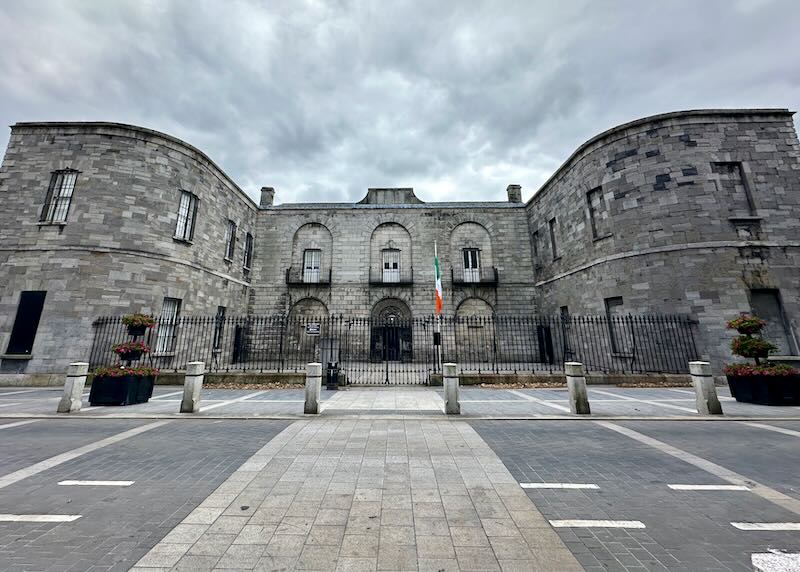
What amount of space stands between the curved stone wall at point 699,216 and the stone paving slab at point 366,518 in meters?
12.1

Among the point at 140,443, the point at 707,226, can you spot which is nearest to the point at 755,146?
the point at 707,226

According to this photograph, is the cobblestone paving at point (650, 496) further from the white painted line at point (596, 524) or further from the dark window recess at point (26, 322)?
the dark window recess at point (26, 322)

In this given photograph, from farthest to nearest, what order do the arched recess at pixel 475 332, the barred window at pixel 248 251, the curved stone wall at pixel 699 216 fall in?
the barred window at pixel 248 251 → the arched recess at pixel 475 332 → the curved stone wall at pixel 699 216

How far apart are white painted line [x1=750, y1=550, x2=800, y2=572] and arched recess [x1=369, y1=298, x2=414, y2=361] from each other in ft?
52.5

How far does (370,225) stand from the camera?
2023 centimetres

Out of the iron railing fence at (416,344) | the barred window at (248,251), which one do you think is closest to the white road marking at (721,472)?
the iron railing fence at (416,344)

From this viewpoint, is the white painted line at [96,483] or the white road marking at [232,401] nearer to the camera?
the white painted line at [96,483]

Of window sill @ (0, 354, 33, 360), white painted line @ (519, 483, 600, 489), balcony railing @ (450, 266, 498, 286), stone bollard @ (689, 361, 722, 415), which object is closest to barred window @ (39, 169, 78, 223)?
window sill @ (0, 354, 33, 360)

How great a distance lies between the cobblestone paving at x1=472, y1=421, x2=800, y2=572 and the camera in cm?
252

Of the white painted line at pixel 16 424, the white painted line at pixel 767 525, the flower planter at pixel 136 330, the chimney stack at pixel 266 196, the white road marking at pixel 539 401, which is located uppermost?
the chimney stack at pixel 266 196

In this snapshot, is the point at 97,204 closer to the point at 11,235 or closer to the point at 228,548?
the point at 11,235

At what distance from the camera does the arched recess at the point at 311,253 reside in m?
19.8

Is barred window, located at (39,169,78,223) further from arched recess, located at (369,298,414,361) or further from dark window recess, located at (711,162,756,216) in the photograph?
dark window recess, located at (711,162,756,216)

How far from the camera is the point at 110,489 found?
142 inches
